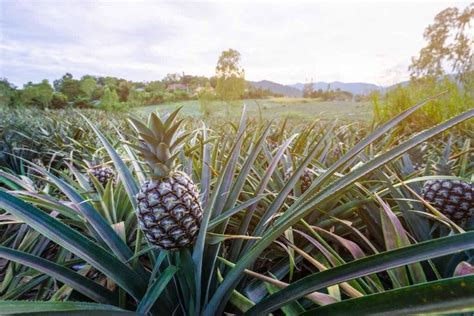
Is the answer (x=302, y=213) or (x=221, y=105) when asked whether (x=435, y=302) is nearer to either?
(x=302, y=213)

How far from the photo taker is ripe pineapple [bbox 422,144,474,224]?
784 millimetres

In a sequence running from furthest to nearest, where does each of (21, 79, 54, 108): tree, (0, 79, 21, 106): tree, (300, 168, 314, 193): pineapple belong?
(21, 79, 54, 108): tree < (0, 79, 21, 106): tree < (300, 168, 314, 193): pineapple

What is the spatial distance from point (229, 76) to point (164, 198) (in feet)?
35.1

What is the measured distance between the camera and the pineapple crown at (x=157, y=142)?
649mm

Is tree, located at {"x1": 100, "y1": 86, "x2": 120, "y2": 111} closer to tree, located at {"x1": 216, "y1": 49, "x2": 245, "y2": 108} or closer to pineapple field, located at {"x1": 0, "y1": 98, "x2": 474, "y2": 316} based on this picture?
tree, located at {"x1": 216, "y1": 49, "x2": 245, "y2": 108}

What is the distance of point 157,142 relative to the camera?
67 cm

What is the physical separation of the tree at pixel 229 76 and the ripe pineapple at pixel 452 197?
34.0 feet

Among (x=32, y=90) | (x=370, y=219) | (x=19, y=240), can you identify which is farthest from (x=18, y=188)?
(x=32, y=90)

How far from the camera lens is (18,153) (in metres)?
2.53

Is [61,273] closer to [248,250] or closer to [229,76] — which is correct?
[248,250]

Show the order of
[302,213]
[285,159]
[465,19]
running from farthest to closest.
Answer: [465,19] < [285,159] < [302,213]

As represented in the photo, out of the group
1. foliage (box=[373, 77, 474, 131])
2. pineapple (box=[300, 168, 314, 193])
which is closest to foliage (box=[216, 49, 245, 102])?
foliage (box=[373, 77, 474, 131])

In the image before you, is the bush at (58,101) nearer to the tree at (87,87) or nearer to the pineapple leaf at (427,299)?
the tree at (87,87)

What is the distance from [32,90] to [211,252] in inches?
653
